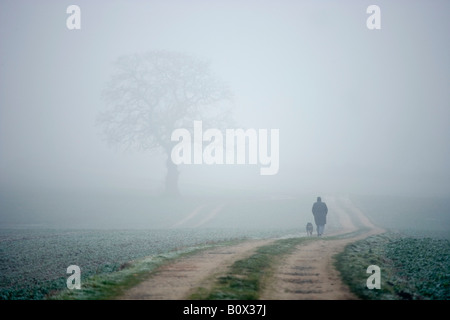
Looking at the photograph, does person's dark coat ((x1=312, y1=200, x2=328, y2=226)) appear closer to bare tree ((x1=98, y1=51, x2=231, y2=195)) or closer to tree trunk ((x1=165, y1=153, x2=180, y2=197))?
bare tree ((x1=98, y1=51, x2=231, y2=195))

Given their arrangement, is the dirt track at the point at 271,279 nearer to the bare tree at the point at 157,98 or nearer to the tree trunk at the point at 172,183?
the bare tree at the point at 157,98

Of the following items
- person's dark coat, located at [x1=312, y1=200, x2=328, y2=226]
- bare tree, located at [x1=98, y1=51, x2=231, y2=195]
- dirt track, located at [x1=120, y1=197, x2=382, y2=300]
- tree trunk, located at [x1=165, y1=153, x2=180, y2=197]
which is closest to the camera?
dirt track, located at [x1=120, y1=197, x2=382, y2=300]

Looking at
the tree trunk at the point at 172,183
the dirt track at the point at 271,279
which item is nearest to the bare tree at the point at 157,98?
the tree trunk at the point at 172,183

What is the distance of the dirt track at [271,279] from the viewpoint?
9.30 m

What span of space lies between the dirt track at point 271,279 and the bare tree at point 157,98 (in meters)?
34.6

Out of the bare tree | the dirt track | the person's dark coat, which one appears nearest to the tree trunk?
the bare tree

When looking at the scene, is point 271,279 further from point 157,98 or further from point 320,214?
point 157,98

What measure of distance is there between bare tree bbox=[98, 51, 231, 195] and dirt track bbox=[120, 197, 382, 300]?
34605 mm

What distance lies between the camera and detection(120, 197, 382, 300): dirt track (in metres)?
9.30

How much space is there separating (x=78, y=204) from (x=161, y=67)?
23.8 meters

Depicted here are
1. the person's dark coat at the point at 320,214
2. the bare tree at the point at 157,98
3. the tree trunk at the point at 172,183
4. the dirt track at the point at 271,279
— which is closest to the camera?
the dirt track at the point at 271,279
